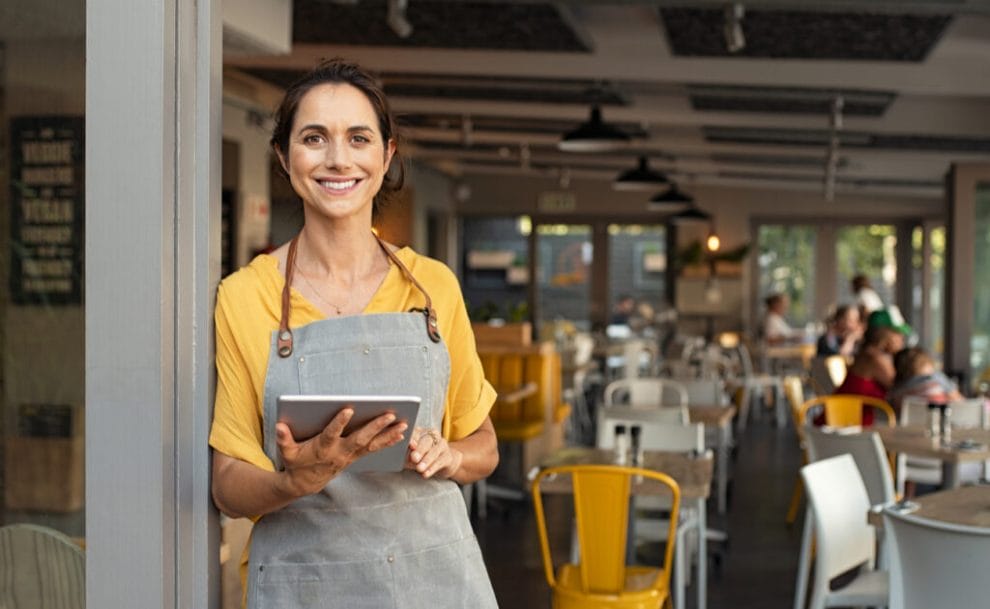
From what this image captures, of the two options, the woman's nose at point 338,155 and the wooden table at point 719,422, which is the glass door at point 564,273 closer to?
the wooden table at point 719,422

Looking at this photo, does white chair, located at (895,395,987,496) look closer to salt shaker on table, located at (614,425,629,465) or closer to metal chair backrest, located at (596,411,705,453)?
metal chair backrest, located at (596,411,705,453)

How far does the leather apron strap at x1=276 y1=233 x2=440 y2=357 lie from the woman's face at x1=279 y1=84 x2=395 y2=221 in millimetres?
95

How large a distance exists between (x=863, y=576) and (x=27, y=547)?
325 cm

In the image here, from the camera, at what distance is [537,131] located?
14.7m

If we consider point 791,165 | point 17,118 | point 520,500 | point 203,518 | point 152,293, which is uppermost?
point 791,165

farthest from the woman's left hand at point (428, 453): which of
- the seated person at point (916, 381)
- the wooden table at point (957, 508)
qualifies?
the seated person at point (916, 381)

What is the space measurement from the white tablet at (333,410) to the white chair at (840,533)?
8.98 feet

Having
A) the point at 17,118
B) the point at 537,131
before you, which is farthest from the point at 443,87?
the point at 17,118

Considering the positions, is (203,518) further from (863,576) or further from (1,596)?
(863,576)

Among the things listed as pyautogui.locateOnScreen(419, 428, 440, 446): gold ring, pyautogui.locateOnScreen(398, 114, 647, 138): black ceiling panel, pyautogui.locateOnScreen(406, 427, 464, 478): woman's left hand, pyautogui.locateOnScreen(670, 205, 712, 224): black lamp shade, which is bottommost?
pyautogui.locateOnScreen(406, 427, 464, 478): woman's left hand

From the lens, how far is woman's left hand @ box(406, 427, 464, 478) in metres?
1.97

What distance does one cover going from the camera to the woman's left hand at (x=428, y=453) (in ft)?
6.45

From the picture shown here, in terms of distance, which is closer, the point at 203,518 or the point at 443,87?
the point at 203,518

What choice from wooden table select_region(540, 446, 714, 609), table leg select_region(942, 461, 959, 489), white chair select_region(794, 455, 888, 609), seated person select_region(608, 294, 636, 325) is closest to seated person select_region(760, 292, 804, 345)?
seated person select_region(608, 294, 636, 325)
